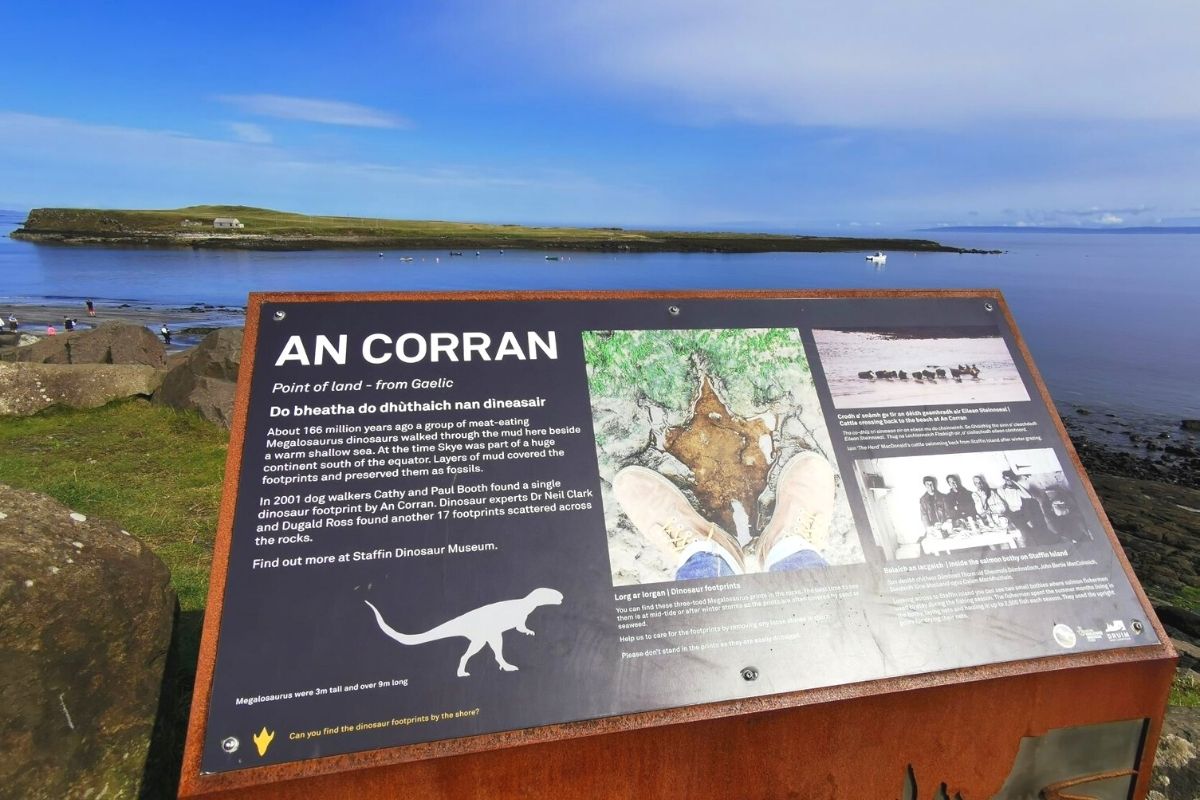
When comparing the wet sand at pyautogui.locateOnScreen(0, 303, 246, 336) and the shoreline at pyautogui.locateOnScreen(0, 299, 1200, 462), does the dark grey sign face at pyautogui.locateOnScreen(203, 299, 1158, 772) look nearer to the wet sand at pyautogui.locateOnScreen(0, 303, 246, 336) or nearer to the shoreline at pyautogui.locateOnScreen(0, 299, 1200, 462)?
the shoreline at pyautogui.locateOnScreen(0, 299, 1200, 462)

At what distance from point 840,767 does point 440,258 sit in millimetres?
74556

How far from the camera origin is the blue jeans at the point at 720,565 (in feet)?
7.59

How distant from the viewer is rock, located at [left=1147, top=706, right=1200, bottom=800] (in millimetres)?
3104

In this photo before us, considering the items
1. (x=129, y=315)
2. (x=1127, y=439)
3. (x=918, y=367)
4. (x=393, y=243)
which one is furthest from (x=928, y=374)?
(x=393, y=243)

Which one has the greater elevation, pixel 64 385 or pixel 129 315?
pixel 129 315

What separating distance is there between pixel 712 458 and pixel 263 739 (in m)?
1.64

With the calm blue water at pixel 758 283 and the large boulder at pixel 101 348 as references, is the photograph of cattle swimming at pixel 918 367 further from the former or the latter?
the large boulder at pixel 101 348

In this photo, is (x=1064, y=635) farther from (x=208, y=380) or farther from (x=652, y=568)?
(x=208, y=380)

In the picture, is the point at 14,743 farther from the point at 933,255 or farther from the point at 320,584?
the point at 933,255

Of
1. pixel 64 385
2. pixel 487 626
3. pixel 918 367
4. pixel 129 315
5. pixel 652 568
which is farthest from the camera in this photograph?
pixel 129 315

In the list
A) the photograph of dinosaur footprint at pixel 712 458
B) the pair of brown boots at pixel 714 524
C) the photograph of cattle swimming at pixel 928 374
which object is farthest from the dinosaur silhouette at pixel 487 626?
the photograph of cattle swimming at pixel 928 374

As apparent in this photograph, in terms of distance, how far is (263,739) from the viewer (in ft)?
6.23

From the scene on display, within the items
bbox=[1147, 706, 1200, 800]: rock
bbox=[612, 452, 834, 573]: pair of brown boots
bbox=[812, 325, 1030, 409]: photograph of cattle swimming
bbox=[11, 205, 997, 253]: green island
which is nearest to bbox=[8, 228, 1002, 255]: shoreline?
bbox=[11, 205, 997, 253]: green island

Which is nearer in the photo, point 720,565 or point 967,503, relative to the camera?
point 720,565
